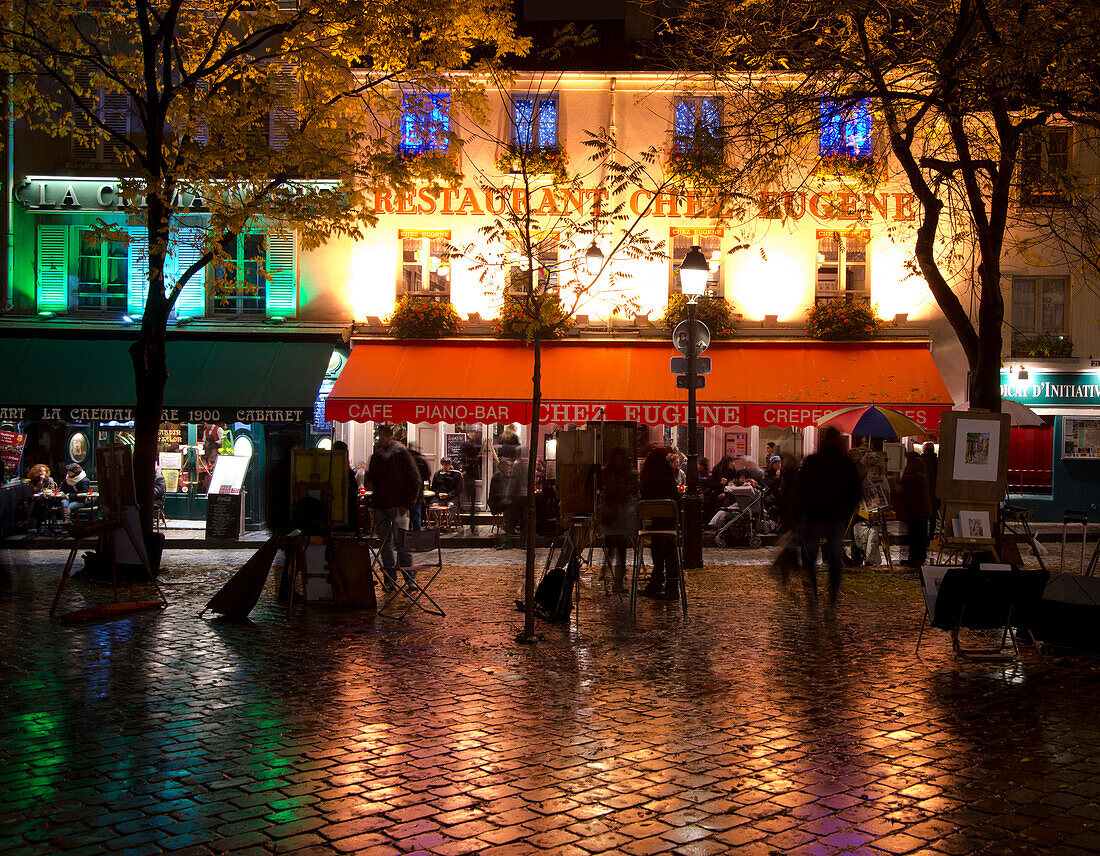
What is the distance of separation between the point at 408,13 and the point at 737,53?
15.3 ft

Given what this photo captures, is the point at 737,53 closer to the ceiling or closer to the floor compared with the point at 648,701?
closer to the ceiling

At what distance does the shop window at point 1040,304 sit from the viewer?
21641 mm

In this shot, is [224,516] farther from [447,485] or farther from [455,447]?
[455,447]

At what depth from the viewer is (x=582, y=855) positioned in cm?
443

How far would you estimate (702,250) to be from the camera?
22109 mm

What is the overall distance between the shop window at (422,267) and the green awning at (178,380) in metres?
2.33

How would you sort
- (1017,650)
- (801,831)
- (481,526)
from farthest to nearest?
(481,526) → (1017,650) → (801,831)

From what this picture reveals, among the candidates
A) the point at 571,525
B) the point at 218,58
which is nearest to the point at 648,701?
the point at 571,525

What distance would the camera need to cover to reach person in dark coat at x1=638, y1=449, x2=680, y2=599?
11586 mm

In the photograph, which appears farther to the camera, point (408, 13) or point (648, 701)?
point (408, 13)

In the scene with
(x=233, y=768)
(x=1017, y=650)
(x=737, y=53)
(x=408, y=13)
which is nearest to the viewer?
(x=233, y=768)

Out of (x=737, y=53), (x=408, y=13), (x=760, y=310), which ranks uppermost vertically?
(x=408, y=13)

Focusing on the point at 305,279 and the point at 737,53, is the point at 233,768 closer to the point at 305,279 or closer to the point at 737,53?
the point at 737,53

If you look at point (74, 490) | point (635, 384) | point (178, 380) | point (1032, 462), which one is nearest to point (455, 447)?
point (635, 384)
